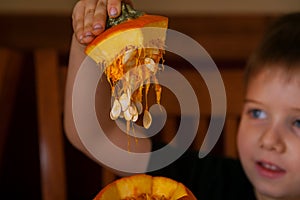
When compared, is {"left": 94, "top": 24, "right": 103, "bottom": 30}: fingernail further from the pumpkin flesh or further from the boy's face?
the boy's face

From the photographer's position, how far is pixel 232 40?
113cm

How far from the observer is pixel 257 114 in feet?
2.32

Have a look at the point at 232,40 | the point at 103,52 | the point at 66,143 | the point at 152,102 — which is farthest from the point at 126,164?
the point at 232,40

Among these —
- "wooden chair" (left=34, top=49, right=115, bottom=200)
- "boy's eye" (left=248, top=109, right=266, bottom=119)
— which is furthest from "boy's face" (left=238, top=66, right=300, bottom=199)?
"wooden chair" (left=34, top=49, right=115, bottom=200)

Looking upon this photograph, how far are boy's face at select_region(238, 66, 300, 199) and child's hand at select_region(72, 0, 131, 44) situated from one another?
29 cm

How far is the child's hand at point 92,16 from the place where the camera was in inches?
16.5

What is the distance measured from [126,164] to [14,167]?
1.65 feet

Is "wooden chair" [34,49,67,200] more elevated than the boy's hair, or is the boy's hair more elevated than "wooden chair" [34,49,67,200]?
the boy's hair

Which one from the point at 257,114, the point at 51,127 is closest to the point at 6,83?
the point at 51,127

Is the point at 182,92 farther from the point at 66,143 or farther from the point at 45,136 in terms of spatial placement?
the point at 66,143

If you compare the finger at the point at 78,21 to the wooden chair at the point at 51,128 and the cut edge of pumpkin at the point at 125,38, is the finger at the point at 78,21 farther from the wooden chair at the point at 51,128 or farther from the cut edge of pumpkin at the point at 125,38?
the wooden chair at the point at 51,128

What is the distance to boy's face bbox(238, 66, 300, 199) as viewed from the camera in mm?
661

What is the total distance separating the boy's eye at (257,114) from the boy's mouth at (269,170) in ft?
0.20

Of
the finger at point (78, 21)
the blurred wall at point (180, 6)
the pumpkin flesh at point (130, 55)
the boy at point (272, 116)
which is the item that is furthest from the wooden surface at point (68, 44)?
the pumpkin flesh at point (130, 55)
